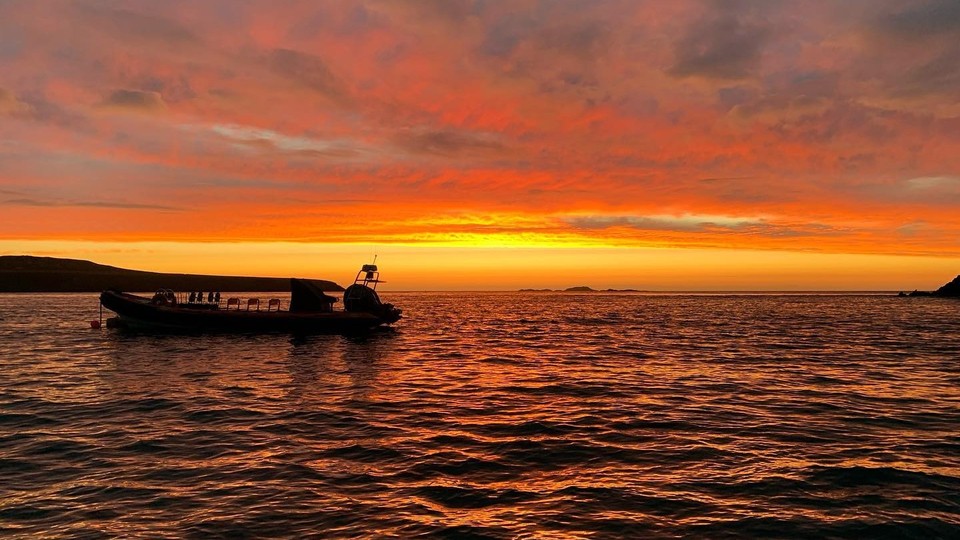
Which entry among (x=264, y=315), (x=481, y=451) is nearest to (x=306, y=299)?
(x=264, y=315)

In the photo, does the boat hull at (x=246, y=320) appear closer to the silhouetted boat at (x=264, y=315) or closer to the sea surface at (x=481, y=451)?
the silhouetted boat at (x=264, y=315)

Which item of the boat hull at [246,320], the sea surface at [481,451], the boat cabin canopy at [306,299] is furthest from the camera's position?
the boat cabin canopy at [306,299]

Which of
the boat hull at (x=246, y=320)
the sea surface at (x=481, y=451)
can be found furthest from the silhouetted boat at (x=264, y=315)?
the sea surface at (x=481, y=451)

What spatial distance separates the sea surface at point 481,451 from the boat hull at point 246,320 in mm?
17276

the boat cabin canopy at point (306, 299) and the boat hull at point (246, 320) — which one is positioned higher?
the boat cabin canopy at point (306, 299)

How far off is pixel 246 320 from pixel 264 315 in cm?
168

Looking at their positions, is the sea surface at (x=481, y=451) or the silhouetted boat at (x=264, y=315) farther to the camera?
the silhouetted boat at (x=264, y=315)

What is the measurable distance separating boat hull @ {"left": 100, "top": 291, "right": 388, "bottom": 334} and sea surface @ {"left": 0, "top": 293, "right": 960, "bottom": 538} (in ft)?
56.7

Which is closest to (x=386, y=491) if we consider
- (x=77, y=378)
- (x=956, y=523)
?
(x=956, y=523)

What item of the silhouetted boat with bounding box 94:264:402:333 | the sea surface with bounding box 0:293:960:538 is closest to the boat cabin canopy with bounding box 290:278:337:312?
the silhouetted boat with bounding box 94:264:402:333

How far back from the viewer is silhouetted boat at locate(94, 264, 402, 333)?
49000mm

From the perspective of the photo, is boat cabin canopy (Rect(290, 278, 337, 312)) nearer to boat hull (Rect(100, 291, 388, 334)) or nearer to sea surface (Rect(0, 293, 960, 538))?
boat hull (Rect(100, 291, 388, 334))

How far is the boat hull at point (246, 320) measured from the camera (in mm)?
48906

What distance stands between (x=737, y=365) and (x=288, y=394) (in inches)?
937
